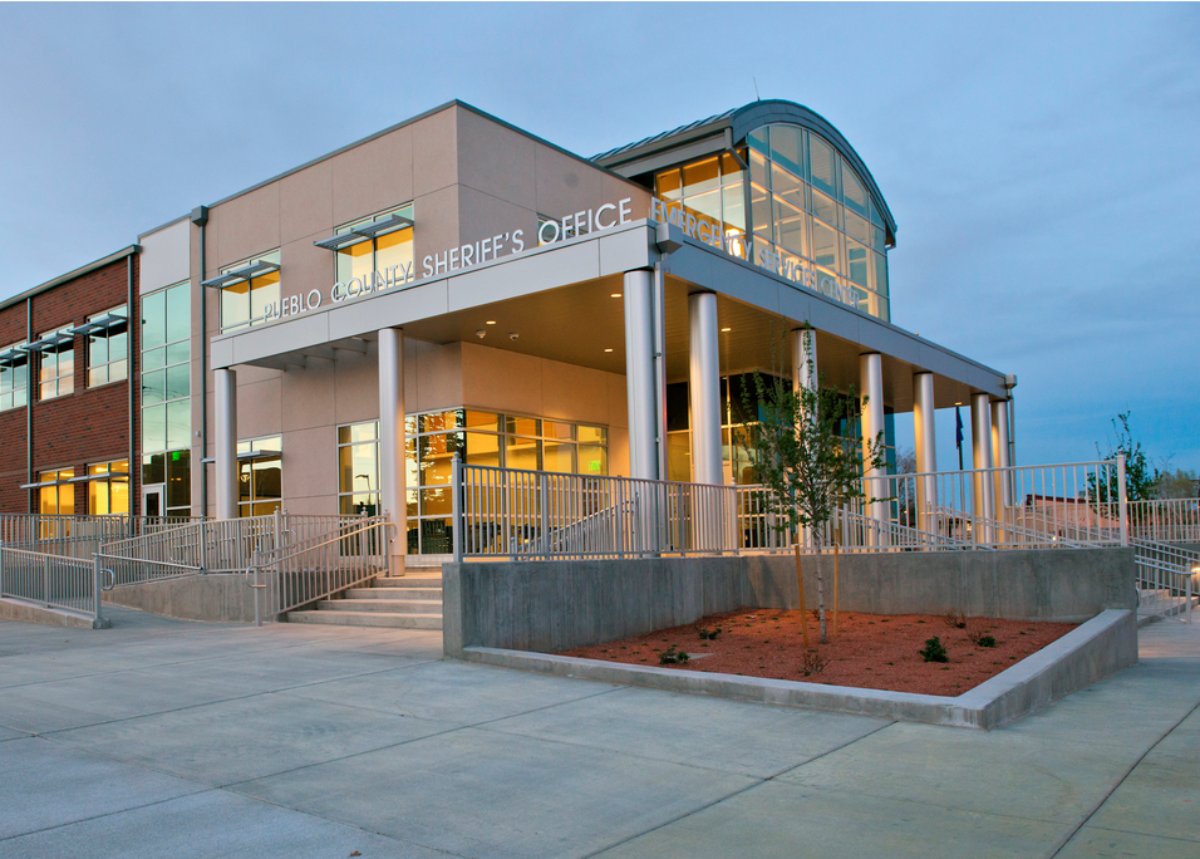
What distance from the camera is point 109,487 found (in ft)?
96.9

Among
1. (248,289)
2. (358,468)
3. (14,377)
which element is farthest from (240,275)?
(14,377)

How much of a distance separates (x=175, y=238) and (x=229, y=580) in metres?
14.4

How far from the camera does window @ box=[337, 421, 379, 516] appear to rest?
21.4 meters

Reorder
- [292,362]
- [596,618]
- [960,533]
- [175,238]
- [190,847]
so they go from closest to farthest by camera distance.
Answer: [190,847]
[596,618]
[960,533]
[292,362]
[175,238]

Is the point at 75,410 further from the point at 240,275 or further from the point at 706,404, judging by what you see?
the point at 706,404

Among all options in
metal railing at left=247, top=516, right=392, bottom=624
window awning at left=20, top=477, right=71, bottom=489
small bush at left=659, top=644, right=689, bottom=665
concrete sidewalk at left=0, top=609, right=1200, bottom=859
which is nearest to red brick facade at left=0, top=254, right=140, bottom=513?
window awning at left=20, top=477, right=71, bottom=489

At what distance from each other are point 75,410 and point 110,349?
8.26 ft

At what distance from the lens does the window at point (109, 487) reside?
28953 mm

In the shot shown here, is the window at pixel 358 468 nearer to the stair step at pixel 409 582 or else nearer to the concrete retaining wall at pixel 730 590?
the stair step at pixel 409 582

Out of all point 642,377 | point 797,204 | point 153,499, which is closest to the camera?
point 642,377

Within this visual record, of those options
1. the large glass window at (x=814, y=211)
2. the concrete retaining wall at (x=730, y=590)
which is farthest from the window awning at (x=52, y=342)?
the concrete retaining wall at (x=730, y=590)

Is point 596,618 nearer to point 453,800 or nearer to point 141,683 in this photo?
point 141,683

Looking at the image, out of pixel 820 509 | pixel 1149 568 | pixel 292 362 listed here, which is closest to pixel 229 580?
pixel 292 362

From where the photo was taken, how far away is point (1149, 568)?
20.5m
